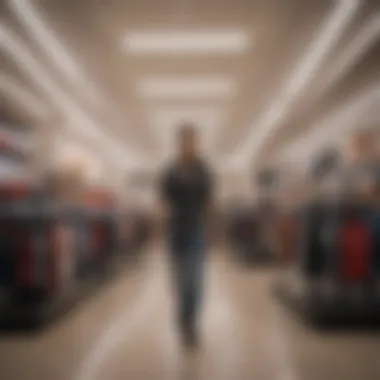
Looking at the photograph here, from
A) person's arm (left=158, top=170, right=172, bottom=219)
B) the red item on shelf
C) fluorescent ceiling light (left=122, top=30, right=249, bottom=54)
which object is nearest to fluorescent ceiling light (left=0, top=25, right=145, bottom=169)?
fluorescent ceiling light (left=122, top=30, right=249, bottom=54)

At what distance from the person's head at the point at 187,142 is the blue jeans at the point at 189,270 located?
0.46 meters

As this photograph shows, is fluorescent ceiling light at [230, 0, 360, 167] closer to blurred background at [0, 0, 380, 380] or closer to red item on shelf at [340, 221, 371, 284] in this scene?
blurred background at [0, 0, 380, 380]

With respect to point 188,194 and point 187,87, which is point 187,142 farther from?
point 187,87

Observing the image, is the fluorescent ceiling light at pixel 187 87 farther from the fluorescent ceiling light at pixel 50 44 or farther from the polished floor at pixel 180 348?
the polished floor at pixel 180 348

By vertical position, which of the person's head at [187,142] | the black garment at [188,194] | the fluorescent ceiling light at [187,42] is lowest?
the black garment at [188,194]

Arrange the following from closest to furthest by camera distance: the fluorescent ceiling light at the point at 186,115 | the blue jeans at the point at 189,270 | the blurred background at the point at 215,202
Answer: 1. the blurred background at the point at 215,202
2. the blue jeans at the point at 189,270
3. the fluorescent ceiling light at the point at 186,115

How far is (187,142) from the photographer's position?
336 cm

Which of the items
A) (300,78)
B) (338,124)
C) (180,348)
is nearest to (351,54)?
(300,78)

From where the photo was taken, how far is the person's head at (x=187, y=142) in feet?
11.0

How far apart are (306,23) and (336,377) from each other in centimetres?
341

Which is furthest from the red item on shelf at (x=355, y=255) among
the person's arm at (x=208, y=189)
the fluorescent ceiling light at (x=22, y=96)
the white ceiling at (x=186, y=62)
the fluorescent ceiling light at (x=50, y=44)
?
the fluorescent ceiling light at (x=22, y=96)

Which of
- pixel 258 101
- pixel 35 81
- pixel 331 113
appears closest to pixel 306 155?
pixel 331 113

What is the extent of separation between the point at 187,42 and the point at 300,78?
73.4 inches

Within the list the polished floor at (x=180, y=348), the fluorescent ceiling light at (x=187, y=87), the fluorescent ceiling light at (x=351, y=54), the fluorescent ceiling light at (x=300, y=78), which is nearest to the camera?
the polished floor at (x=180, y=348)
